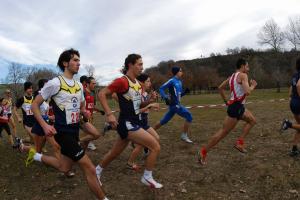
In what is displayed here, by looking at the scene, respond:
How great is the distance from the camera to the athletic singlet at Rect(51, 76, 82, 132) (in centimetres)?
484

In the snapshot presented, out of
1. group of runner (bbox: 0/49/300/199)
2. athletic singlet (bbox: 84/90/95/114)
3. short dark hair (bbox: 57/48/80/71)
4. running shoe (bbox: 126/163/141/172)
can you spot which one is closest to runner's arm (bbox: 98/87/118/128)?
group of runner (bbox: 0/49/300/199)

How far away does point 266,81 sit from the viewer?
68250 millimetres

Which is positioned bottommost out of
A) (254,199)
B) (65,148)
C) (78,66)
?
(254,199)

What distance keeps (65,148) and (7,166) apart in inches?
151

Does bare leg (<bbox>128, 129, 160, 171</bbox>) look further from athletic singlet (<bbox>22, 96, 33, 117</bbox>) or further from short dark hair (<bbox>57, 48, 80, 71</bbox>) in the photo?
athletic singlet (<bbox>22, 96, 33, 117</bbox>)

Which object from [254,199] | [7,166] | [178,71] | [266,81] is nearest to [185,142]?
[178,71]

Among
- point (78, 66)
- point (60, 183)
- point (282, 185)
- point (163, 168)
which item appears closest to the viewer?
point (78, 66)

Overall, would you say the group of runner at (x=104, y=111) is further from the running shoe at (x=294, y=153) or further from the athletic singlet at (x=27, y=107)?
the athletic singlet at (x=27, y=107)

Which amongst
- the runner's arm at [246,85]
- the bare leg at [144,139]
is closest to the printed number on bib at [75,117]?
the bare leg at [144,139]

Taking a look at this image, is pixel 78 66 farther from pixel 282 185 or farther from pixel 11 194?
pixel 282 185

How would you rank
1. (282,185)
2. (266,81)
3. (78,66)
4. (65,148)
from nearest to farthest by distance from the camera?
1. (65,148)
2. (78,66)
3. (282,185)
4. (266,81)

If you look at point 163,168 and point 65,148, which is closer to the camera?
point 65,148

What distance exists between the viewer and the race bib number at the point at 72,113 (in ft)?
16.0

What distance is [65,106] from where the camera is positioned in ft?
15.9
